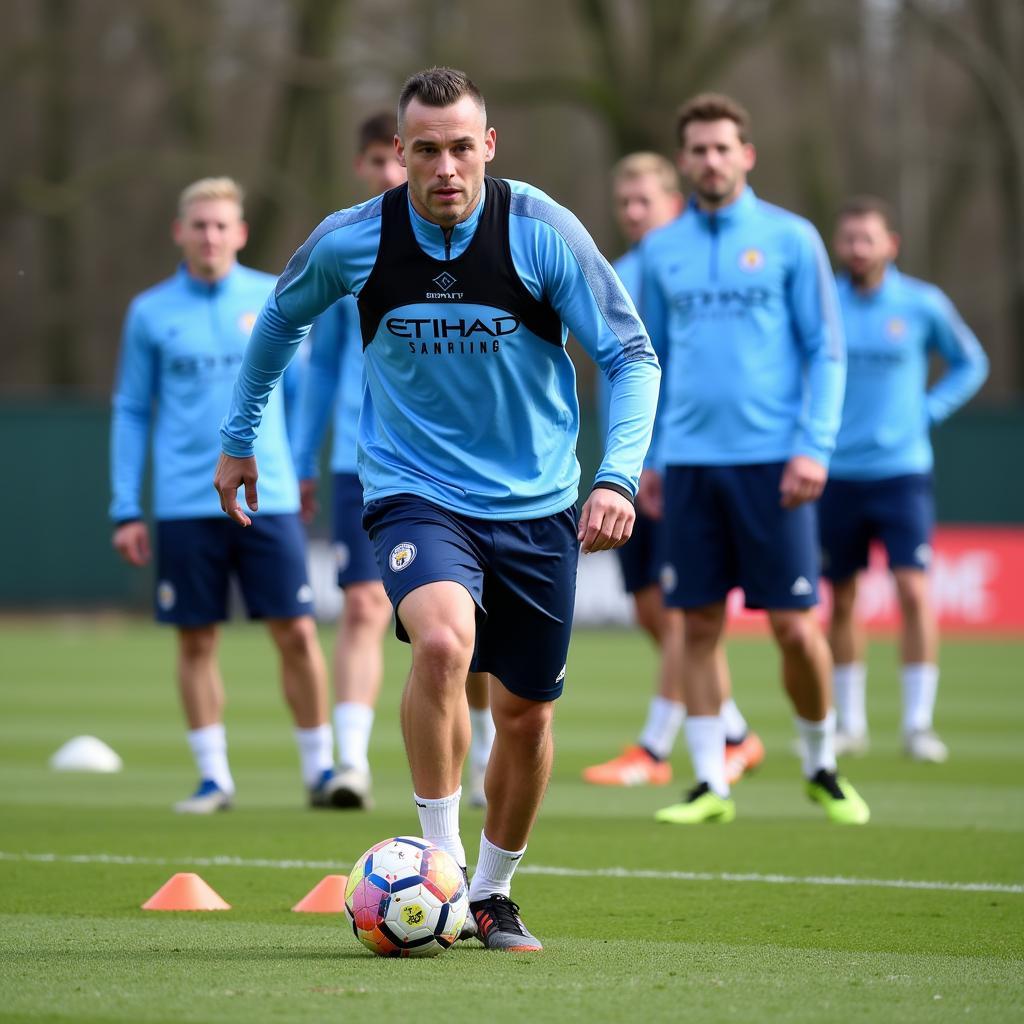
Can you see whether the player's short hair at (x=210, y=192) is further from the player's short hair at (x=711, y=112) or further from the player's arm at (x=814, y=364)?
the player's arm at (x=814, y=364)

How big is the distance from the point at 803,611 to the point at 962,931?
8.39 feet

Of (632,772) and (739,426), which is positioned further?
(632,772)

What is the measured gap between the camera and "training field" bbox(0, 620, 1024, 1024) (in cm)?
486

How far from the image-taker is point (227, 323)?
908 centimetres

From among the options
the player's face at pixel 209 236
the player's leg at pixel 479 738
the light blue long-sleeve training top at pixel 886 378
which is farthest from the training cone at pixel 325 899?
the light blue long-sleeve training top at pixel 886 378

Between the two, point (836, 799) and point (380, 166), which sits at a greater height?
point (380, 166)

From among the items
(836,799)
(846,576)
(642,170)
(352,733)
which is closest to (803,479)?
(836,799)

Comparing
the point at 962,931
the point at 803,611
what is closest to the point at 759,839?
the point at 803,611

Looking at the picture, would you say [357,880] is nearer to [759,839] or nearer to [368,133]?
[759,839]

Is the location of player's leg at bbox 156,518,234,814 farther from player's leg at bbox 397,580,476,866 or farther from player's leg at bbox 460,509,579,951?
player's leg at bbox 397,580,476,866

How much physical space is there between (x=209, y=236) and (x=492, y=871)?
13.7 feet

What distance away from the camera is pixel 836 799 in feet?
28.1

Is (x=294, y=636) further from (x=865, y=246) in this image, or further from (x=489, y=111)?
(x=489, y=111)

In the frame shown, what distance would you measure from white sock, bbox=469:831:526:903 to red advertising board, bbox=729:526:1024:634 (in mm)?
17063
